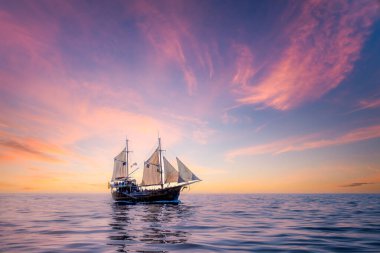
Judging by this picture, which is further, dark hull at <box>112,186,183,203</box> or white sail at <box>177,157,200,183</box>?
dark hull at <box>112,186,183,203</box>

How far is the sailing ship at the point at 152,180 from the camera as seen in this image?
82250mm

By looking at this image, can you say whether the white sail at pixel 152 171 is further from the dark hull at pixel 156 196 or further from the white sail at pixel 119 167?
the white sail at pixel 119 167

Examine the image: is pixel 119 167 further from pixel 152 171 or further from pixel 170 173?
pixel 170 173

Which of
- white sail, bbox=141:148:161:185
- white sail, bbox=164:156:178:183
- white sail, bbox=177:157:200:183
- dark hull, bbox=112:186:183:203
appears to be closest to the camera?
white sail, bbox=177:157:200:183

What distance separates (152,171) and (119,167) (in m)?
16.8

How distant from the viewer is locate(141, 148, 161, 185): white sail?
9075 cm

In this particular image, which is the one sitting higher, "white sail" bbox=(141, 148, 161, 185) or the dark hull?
"white sail" bbox=(141, 148, 161, 185)

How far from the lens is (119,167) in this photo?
102 meters

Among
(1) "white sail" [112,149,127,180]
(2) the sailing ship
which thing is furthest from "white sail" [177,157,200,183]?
(1) "white sail" [112,149,127,180]

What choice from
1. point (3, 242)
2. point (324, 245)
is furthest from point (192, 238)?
point (3, 242)

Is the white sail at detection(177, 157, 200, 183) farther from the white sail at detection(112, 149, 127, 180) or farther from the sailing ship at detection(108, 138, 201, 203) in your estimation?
the white sail at detection(112, 149, 127, 180)

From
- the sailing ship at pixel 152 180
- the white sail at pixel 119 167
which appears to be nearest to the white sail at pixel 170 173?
the sailing ship at pixel 152 180

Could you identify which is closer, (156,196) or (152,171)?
(156,196)

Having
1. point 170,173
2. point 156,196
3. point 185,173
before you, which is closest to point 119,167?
point 156,196
